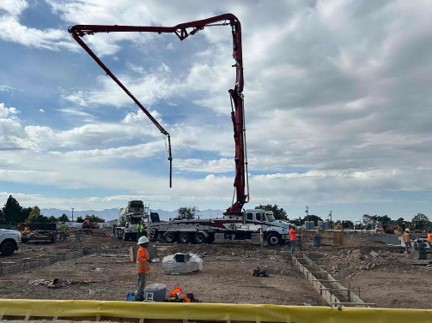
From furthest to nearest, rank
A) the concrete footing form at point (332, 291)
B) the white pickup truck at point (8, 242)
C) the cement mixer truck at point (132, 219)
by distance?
the cement mixer truck at point (132, 219) < the white pickup truck at point (8, 242) < the concrete footing form at point (332, 291)

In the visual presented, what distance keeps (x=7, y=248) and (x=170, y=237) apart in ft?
41.2

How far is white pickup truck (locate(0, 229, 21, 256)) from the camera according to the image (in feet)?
78.3

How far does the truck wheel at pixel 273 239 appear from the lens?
105 ft

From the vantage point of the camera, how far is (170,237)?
112 ft

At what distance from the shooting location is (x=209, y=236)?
1305 inches

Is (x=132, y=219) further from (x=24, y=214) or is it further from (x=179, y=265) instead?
(x=24, y=214)

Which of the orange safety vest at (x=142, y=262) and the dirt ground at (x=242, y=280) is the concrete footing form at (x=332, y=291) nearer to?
the dirt ground at (x=242, y=280)

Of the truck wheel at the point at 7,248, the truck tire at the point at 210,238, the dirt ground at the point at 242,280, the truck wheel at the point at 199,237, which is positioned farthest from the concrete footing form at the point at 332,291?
the truck wheel at the point at 7,248

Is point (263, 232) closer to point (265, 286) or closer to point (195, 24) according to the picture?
point (195, 24)

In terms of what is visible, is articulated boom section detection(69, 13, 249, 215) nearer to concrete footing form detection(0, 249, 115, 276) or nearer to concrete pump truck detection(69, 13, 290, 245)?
concrete pump truck detection(69, 13, 290, 245)

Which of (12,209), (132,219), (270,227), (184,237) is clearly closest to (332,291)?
(270,227)

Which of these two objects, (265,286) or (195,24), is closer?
(265,286)

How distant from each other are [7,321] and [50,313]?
0.74 m

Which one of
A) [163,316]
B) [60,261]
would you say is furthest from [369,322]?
[60,261]
